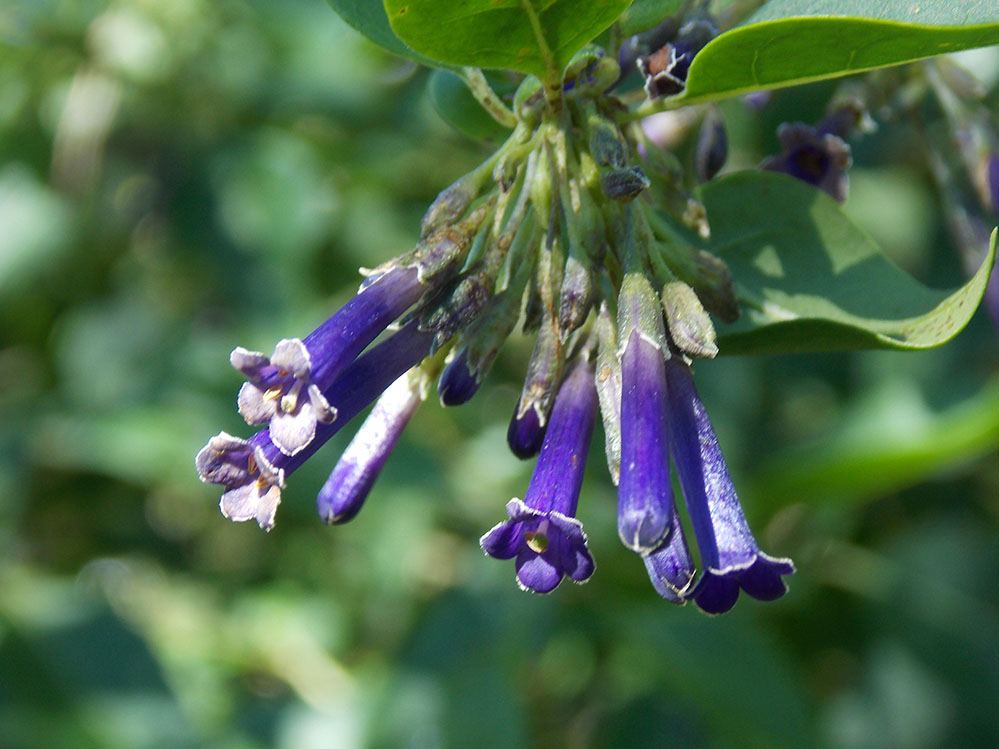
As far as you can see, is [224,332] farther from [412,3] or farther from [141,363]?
[412,3]

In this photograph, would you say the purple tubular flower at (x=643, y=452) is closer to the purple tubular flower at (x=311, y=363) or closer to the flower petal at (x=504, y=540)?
the flower petal at (x=504, y=540)

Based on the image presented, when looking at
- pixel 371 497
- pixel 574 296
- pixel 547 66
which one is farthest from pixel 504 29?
pixel 371 497

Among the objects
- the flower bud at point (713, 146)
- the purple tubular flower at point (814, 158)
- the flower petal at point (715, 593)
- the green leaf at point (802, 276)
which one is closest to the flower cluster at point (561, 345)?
the flower petal at point (715, 593)

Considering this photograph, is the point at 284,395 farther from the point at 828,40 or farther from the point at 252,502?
the point at 828,40

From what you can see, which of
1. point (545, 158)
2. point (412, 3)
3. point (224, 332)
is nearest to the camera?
point (412, 3)

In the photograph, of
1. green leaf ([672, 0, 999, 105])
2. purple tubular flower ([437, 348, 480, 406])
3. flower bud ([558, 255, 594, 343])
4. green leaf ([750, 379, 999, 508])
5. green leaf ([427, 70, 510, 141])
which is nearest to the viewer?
green leaf ([672, 0, 999, 105])

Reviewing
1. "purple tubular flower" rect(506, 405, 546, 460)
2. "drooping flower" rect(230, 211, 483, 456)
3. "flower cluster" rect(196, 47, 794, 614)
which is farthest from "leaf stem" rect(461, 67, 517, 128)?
"purple tubular flower" rect(506, 405, 546, 460)

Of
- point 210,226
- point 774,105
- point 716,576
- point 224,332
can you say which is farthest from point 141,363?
point 716,576

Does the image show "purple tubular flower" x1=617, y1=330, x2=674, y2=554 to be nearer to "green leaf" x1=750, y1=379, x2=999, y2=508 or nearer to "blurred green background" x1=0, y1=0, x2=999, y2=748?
"green leaf" x1=750, y1=379, x2=999, y2=508
